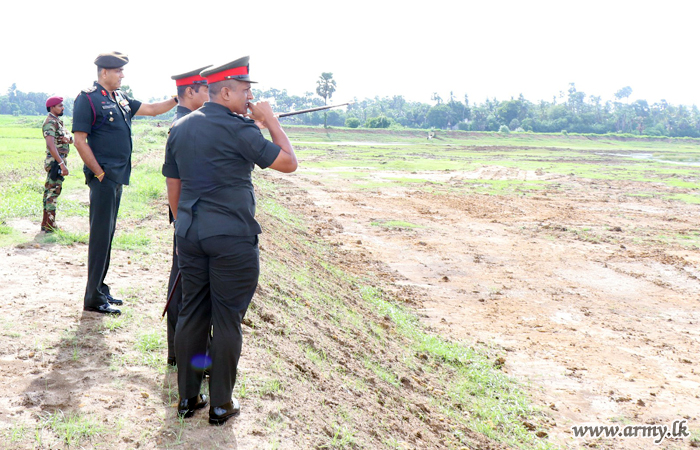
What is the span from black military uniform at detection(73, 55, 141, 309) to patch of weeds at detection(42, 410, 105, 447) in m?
1.46

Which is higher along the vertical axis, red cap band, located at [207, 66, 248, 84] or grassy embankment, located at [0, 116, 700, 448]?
red cap band, located at [207, 66, 248, 84]

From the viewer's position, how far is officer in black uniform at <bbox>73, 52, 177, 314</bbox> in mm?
4336

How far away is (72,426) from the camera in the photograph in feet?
9.96

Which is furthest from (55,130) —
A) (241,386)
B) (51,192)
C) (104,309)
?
(241,386)

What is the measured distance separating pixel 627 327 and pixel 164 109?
6.60 meters

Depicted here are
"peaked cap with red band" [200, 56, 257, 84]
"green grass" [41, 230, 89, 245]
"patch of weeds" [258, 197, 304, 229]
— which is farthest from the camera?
"patch of weeds" [258, 197, 304, 229]

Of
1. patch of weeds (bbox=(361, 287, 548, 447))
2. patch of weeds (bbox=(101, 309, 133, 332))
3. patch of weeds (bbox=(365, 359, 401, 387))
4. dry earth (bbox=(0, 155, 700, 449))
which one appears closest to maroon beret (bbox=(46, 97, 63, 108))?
dry earth (bbox=(0, 155, 700, 449))

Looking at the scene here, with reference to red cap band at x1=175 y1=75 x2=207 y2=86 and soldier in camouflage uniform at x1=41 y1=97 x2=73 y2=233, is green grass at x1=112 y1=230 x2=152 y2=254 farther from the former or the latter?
red cap band at x1=175 y1=75 x2=207 y2=86

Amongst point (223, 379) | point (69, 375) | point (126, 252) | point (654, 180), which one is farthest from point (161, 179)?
point (654, 180)

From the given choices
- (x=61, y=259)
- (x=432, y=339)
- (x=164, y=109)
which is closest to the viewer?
(x=164, y=109)

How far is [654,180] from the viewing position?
2614 centimetres

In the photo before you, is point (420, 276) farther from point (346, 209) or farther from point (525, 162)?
point (525, 162)

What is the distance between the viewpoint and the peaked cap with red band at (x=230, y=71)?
301 cm

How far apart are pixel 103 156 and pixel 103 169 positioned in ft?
0.33
